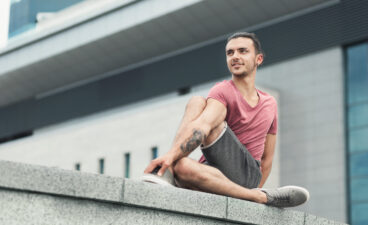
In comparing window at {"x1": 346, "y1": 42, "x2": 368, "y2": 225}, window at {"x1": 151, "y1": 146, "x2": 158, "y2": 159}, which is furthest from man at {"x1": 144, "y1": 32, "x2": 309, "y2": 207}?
window at {"x1": 151, "y1": 146, "x2": 158, "y2": 159}

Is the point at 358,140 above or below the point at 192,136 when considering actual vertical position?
above

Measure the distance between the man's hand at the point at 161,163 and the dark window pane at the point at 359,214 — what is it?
72.1 ft

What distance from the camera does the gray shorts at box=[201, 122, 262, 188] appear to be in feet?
19.6

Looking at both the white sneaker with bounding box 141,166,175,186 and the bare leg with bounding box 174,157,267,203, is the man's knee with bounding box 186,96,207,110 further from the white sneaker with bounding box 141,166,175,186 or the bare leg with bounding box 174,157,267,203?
the white sneaker with bounding box 141,166,175,186

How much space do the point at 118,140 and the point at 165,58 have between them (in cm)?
469

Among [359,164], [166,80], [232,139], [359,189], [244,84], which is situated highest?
[166,80]

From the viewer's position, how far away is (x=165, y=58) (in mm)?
36000

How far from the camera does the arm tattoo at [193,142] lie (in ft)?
18.9

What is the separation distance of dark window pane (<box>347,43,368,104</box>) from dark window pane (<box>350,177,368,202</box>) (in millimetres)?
3058

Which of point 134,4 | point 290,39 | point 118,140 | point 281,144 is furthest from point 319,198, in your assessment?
point 134,4

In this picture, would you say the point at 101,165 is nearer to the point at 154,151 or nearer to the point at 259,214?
the point at 154,151

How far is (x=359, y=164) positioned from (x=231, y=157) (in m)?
22.2

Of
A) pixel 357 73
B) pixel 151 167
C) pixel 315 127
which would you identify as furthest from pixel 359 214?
pixel 151 167

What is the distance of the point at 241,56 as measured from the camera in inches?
246
